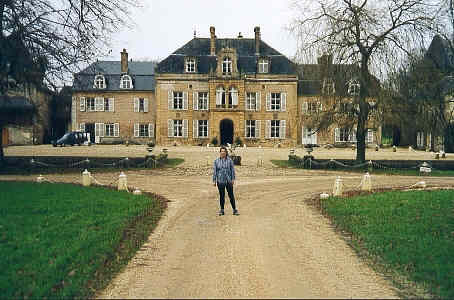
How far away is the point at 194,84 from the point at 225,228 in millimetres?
39348

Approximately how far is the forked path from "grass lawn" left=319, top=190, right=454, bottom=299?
442mm

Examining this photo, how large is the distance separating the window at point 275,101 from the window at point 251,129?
247 centimetres

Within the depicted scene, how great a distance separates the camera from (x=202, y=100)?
4888cm

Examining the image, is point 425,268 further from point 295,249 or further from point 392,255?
point 295,249

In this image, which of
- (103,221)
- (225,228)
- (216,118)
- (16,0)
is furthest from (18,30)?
(216,118)

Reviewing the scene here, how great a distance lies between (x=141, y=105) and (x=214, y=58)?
1014 cm

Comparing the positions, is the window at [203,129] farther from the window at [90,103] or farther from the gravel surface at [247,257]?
the gravel surface at [247,257]

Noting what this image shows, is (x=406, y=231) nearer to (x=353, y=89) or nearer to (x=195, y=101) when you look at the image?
(x=353, y=89)

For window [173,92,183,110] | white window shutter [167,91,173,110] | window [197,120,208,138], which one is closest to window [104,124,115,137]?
white window shutter [167,91,173,110]

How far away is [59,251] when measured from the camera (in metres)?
7.70

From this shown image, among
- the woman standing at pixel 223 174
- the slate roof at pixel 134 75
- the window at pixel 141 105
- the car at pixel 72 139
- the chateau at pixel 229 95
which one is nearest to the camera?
the woman standing at pixel 223 174

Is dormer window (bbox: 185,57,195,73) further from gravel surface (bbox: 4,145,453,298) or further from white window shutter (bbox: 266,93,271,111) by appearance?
gravel surface (bbox: 4,145,453,298)

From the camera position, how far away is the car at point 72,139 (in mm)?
43513

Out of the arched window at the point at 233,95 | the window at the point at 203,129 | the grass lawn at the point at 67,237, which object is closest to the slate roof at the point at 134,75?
the window at the point at 203,129
